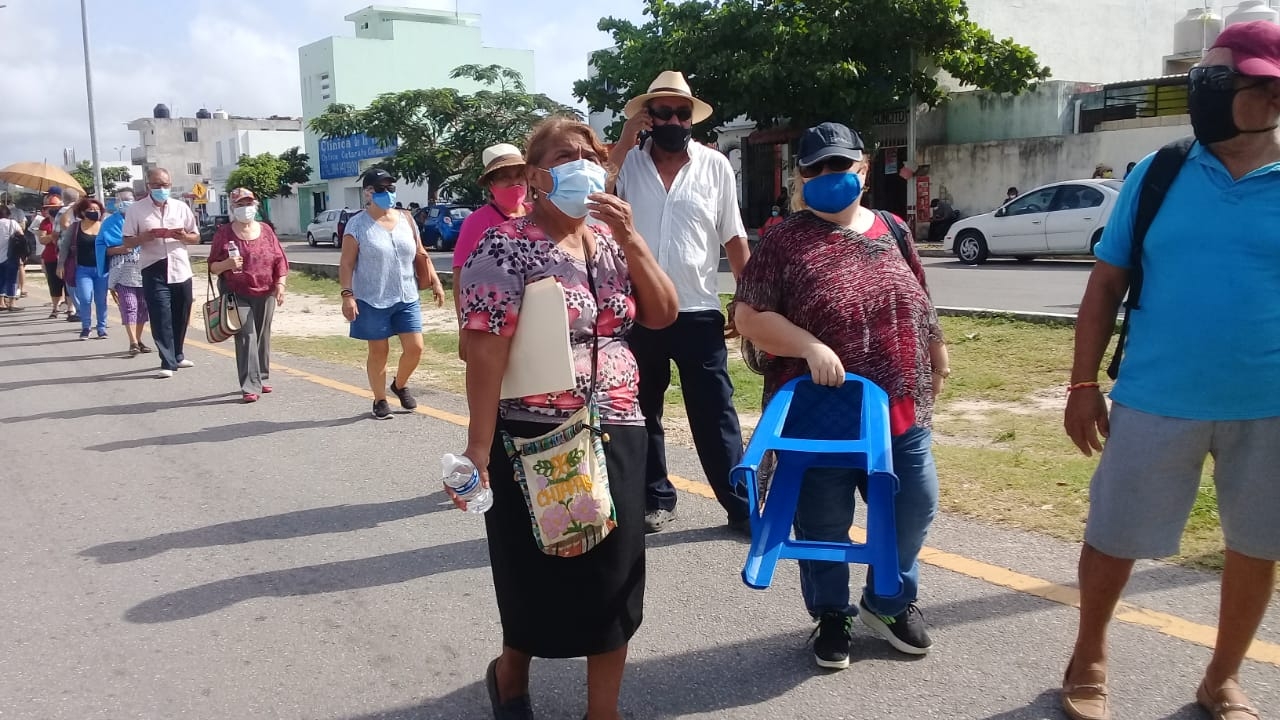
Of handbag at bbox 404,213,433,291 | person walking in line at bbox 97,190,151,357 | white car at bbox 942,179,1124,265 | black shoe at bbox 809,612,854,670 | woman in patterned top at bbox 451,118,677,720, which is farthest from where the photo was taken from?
white car at bbox 942,179,1124,265

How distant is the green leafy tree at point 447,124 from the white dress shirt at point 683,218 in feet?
94.3

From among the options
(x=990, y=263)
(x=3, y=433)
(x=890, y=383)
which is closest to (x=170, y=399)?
(x=3, y=433)

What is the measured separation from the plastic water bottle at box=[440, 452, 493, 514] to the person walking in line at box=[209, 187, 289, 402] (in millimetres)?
6028

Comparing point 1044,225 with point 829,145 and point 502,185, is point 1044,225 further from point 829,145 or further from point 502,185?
point 829,145

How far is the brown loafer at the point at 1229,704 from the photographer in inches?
114

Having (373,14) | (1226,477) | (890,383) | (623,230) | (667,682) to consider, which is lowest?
(667,682)

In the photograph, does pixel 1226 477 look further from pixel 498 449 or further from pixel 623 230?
pixel 498 449

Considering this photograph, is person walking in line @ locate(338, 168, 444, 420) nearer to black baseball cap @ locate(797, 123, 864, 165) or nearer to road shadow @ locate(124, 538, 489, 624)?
road shadow @ locate(124, 538, 489, 624)

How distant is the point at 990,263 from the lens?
19500mm

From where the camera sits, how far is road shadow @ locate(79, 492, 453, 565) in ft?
16.3

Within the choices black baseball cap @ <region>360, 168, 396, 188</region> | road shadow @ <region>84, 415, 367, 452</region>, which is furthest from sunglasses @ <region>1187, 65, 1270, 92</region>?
road shadow @ <region>84, 415, 367, 452</region>

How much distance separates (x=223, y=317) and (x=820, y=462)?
A: 21.2ft

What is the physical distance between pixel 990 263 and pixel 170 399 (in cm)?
1485

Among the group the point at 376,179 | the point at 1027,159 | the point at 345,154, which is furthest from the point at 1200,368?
the point at 345,154
